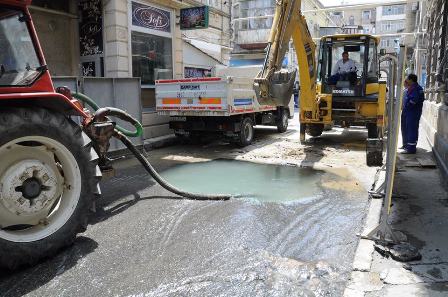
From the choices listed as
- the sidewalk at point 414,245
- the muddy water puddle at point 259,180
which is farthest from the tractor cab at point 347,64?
the sidewalk at point 414,245

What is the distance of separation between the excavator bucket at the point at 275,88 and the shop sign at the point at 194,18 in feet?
15.8

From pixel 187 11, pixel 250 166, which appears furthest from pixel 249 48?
pixel 250 166

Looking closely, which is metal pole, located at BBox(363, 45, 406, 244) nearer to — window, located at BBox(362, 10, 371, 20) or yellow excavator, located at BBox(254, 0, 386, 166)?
yellow excavator, located at BBox(254, 0, 386, 166)

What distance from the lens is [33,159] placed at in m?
3.78

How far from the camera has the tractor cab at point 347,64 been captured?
35.2 feet

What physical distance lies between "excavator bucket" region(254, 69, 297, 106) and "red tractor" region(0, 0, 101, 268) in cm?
535

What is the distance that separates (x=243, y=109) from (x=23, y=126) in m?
7.51

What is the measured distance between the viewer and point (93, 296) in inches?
125

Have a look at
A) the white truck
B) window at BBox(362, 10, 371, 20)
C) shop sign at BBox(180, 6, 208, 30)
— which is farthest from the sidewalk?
window at BBox(362, 10, 371, 20)

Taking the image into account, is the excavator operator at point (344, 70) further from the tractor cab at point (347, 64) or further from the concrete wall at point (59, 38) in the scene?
the concrete wall at point (59, 38)

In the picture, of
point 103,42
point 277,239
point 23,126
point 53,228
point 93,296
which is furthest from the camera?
point 103,42

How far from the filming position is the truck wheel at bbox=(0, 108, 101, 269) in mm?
3504

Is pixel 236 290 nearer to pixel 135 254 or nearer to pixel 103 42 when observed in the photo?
pixel 135 254

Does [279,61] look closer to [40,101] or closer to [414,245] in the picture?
[414,245]
